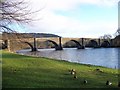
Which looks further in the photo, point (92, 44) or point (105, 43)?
point (105, 43)

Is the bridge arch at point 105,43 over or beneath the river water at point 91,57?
over

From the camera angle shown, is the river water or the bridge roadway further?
the bridge roadway

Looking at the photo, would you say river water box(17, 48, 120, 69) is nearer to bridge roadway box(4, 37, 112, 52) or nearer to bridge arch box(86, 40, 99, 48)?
bridge roadway box(4, 37, 112, 52)

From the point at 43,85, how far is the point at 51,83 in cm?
54

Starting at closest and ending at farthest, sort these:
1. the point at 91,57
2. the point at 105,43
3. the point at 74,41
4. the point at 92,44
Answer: the point at 91,57
the point at 74,41
the point at 92,44
the point at 105,43

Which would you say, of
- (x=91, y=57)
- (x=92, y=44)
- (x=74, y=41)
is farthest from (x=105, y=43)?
(x=91, y=57)

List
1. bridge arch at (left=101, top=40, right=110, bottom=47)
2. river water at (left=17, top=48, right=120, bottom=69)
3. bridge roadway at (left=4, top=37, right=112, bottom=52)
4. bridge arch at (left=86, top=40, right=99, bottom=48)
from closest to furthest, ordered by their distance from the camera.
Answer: river water at (left=17, top=48, right=120, bottom=69), bridge roadway at (left=4, top=37, right=112, bottom=52), bridge arch at (left=86, top=40, right=99, bottom=48), bridge arch at (left=101, top=40, right=110, bottom=47)

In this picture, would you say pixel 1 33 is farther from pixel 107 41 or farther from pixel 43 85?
pixel 107 41

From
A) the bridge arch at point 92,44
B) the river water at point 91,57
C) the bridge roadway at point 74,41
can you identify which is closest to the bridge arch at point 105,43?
the bridge roadway at point 74,41

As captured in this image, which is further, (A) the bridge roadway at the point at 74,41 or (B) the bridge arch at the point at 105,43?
(B) the bridge arch at the point at 105,43

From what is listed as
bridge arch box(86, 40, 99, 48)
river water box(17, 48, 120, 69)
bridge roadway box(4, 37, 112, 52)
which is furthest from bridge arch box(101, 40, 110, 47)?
river water box(17, 48, 120, 69)

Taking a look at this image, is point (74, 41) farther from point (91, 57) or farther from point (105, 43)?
point (91, 57)

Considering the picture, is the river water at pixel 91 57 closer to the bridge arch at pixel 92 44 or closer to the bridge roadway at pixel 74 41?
the bridge roadway at pixel 74 41

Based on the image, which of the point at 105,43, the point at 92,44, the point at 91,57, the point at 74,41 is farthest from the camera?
the point at 105,43
